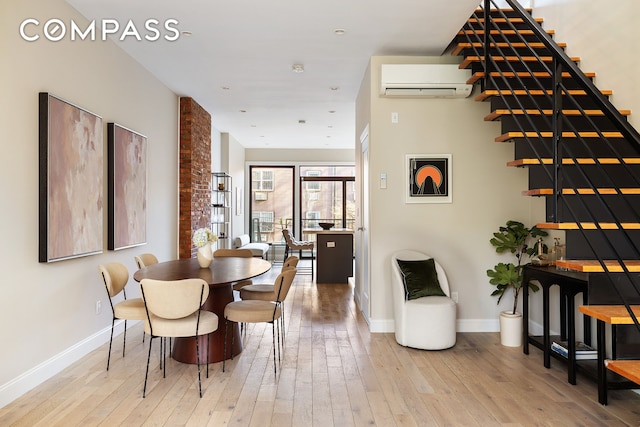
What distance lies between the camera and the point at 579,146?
11.7 feet

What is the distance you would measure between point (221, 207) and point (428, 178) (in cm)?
490

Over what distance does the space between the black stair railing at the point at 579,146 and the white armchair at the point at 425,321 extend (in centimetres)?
143

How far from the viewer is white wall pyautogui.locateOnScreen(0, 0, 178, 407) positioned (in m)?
2.97

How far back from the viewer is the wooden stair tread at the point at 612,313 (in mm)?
2418

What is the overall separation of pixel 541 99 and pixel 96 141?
3905mm

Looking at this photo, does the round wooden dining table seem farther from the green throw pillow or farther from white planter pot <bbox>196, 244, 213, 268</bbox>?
the green throw pillow

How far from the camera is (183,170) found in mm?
6430

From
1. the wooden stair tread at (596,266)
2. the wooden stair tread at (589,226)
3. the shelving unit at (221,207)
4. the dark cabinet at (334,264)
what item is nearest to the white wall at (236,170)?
the shelving unit at (221,207)

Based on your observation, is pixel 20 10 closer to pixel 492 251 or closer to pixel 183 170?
pixel 183 170

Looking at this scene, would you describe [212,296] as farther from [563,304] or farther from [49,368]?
[563,304]

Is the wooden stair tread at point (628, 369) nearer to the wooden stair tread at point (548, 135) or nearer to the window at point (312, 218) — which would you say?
the wooden stair tread at point (548, 135)

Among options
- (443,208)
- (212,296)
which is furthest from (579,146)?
(212,296)

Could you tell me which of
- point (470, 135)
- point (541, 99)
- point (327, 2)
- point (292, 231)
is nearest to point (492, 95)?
point (541, 99)

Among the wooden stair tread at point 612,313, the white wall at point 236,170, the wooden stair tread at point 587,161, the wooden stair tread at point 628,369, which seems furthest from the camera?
the white wall at point 236,170
